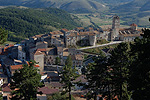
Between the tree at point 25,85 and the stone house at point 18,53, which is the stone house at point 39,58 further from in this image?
the tree at point 25,85

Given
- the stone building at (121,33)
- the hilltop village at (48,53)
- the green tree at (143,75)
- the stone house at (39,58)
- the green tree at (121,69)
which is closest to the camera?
the green tree at (143,75)

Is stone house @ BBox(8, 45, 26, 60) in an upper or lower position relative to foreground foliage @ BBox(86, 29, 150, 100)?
lower

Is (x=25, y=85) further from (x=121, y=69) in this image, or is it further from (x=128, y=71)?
(x=128, y=71)

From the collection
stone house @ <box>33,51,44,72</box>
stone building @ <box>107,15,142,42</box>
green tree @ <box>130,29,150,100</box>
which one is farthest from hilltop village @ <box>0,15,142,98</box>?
green tree @ <box>130,29,150,100</box>

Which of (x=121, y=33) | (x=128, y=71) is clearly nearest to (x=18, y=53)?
(x=121, y=33)

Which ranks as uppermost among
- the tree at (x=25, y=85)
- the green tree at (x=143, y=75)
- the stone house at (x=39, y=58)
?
the green tree at (x=143, y=75)

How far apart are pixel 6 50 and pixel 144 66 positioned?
60.2 m

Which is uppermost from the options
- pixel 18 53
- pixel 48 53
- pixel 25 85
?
pixel 25 85

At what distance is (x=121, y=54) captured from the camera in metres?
23.0

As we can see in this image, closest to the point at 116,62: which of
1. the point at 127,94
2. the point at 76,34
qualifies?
the point at 127,94

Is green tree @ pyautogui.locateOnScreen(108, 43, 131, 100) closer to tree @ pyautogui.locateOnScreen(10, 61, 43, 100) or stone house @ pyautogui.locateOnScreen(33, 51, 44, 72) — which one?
tree @ pyautogui.locateOnScreen(10, 61, 43, 100)

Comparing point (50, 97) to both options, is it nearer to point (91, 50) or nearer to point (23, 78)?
point (23, 78)

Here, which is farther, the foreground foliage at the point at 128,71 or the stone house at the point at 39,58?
the stone house at the point at 39,58

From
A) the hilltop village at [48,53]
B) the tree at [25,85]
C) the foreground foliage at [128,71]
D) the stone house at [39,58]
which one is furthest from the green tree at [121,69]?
the stone house at [39,58]
